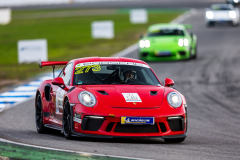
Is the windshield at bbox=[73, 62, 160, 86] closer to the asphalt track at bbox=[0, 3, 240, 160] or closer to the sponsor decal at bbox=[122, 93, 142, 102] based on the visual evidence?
the sponsor decal at bbox=[122, 93, 142, 102]

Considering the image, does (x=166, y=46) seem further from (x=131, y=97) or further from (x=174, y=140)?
(x=131, y=97)

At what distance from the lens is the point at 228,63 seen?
20.0 m

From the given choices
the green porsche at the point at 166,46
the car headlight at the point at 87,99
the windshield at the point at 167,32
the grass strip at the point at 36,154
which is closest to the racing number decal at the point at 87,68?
the car headlight at the point at 87,99

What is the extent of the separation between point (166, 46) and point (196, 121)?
9841mm

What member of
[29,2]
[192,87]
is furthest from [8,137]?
[29,2]

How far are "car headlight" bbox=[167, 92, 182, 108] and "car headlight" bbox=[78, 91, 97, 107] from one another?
3.48 feet

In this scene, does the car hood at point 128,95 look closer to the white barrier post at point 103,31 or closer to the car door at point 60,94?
the car door at point 60,94

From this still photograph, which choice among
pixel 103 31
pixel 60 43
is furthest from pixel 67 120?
pixel 103 31

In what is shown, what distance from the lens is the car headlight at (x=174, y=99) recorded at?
768 cm

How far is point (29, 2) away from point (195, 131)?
2799 inches

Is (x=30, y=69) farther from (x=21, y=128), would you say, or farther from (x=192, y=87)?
(x=21, y=128)

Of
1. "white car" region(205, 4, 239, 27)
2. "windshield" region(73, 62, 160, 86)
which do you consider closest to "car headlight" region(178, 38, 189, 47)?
"windshield" region(73, 62, 160, 86)

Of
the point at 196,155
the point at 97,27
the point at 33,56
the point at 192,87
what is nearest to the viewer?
the point at 196,155

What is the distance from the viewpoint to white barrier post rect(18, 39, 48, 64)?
21203 millimetres
